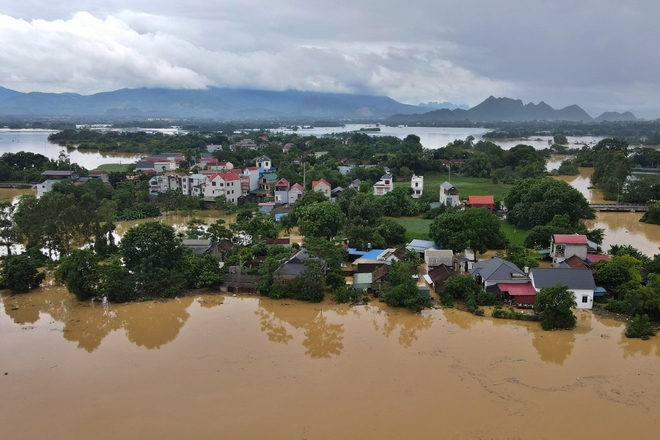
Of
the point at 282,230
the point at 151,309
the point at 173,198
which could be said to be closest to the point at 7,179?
the point at 173,198

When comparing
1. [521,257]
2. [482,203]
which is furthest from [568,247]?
[482,203]

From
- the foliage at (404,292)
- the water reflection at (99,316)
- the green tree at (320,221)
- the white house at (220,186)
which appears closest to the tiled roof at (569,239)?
the foliage at (404,292)

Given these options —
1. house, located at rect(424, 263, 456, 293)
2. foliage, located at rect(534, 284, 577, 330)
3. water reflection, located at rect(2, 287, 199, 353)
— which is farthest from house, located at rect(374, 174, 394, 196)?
foliage, located at rect(534, 284, 577, 330)

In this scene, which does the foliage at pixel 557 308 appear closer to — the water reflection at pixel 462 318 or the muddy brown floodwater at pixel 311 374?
the muddy brown floodwater at pixel 311 374

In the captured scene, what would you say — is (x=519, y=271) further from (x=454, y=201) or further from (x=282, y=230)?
(x=454, y=201)

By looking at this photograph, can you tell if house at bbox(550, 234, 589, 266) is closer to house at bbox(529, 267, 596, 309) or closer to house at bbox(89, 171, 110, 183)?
house at bbox(529, 267, 596, 309)

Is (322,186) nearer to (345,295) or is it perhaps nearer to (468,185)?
(468,185)
